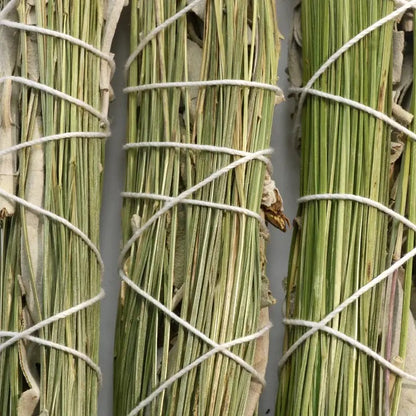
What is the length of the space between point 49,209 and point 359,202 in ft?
1.13

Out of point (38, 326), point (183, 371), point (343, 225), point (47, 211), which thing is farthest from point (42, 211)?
point (343, 225)

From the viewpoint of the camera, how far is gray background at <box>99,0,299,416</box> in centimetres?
101

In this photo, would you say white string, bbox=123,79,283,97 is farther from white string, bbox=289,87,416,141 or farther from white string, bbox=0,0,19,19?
white string, bbox=0,0,19,19

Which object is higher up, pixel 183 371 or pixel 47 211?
pixel 47 211

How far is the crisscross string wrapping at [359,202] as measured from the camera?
0.89m

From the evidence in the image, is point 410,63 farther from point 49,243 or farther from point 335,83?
point 49,243

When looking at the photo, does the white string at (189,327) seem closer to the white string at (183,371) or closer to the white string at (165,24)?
the white string at (183,371)

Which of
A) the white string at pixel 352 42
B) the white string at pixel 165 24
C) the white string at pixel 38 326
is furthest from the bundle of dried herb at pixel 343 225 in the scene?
the white string at pixel 38 326

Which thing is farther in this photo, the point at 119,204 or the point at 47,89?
the point at 119,204

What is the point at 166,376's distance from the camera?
0.89 meters

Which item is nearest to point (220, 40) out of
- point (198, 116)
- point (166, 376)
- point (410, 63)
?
point (198, 116)

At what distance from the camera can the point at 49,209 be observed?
34.9 inches

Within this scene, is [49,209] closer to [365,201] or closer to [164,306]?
[164,306]

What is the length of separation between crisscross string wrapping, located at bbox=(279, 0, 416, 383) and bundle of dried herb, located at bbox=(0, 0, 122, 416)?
240 millimetres
